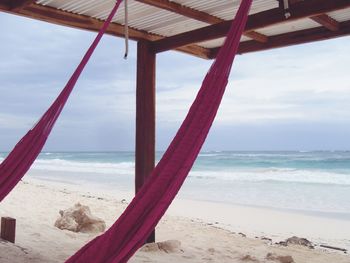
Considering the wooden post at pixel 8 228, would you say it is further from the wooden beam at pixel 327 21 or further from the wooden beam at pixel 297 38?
the wooden beam at pixel 327 21

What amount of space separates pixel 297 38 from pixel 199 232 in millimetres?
2168

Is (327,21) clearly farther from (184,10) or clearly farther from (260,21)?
Result: (184,10)

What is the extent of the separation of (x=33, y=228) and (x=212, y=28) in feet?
6.73

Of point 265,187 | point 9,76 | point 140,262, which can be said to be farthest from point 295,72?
point 140,262

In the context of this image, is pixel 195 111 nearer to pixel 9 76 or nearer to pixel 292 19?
pixel 292 19

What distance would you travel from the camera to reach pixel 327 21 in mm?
2453

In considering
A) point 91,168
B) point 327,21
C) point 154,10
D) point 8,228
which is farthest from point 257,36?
point 91,168

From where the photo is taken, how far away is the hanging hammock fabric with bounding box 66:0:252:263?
4.59 feet

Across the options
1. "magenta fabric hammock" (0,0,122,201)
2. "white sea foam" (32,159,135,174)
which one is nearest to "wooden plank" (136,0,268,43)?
"magenta fabric hammock" (0,0,122,201)

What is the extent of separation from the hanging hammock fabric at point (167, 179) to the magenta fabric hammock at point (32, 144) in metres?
0.81

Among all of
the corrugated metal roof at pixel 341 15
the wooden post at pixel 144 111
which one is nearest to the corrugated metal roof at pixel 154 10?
the wooden post at pixel 144 111

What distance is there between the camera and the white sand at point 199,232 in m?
2.61

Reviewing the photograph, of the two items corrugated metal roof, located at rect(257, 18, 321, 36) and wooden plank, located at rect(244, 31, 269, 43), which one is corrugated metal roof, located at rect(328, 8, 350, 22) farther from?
wooden plank, located at rect(244, 31, 269, 43)

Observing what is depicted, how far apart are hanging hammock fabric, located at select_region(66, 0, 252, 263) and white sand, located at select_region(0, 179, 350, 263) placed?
3.03 feet
